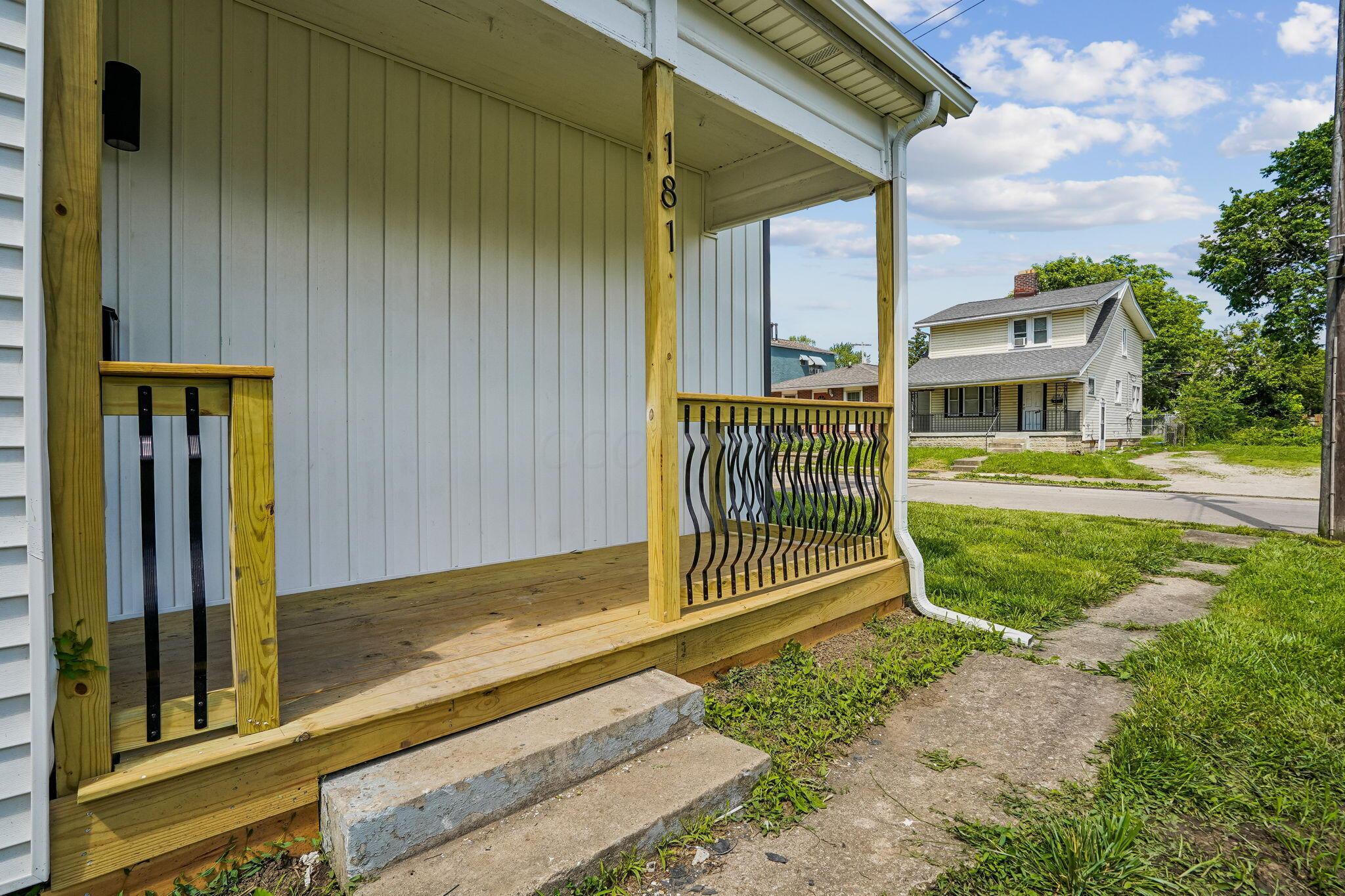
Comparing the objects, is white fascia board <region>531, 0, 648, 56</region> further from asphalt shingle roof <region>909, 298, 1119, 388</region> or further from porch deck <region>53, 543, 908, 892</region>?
asphalt shingle roof <region>909, 298, 1119, 388</region>

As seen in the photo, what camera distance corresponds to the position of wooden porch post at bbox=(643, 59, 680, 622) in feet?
8.40

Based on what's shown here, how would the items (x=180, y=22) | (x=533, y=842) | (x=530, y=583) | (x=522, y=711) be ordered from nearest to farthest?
1. (x=533, y=842)
2. (x=522, y=711)
3. (x=180, y=22)
4. (x=530, y=583)

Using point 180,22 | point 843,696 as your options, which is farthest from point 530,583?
point 180,22

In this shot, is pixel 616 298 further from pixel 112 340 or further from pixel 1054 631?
pixel 1054 631

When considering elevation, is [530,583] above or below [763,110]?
below

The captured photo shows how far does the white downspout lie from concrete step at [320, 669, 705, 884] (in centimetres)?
213

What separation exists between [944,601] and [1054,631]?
1.97 ft

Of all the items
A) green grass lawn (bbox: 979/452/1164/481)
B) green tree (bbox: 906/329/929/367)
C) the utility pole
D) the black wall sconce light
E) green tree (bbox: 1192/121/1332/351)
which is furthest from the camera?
green tree (bbox: 906/329/929/367)

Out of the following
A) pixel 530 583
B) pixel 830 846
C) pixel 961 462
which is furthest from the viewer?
pixel 961 462

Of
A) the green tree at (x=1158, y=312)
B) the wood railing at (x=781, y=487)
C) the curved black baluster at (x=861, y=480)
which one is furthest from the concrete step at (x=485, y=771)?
the green tree at (x=1158, y=312)

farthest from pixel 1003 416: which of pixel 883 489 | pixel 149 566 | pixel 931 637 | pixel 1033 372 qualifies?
pixel 149 566

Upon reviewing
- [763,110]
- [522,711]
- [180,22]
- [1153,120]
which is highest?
[1153,120]

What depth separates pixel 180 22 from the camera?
8.91ft

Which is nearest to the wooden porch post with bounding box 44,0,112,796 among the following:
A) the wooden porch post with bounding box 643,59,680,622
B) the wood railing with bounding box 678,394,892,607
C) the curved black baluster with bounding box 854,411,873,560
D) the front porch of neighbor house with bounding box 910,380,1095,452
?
the wooden porch post with bounding box 643,59,680,622
